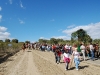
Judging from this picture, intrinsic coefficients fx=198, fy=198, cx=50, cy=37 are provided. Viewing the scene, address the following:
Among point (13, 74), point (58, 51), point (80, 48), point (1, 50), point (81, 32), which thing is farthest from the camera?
point (81, 32)

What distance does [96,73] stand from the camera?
13.9 metres

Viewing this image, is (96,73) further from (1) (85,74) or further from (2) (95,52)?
(2) (95,52)

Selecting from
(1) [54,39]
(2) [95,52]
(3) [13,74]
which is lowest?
(3) [13,74]

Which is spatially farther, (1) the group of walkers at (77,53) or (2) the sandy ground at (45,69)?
(1) the group of walkers at (77,53)

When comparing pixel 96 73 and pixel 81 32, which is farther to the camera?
pixel 81 32

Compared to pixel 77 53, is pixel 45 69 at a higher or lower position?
lower

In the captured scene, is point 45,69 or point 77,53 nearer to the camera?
point 77,53

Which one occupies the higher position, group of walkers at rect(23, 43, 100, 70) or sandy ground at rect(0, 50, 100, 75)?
group of walkers at rect(23, 43, 100, 70)

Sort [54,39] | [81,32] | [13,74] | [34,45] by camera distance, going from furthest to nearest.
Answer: [54,39], [81,32], [34,45], [13,74]

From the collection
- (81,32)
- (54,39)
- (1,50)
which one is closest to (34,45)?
(1,50)

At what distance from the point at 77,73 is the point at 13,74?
185 inches

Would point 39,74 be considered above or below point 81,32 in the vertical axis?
below

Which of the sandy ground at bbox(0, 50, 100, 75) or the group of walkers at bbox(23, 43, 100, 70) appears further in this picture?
the group of walkers at bbox(23, 43, 100, 70)

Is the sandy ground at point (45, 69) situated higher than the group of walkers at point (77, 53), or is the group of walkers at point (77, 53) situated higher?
the group of walkers at point (77, 53)
